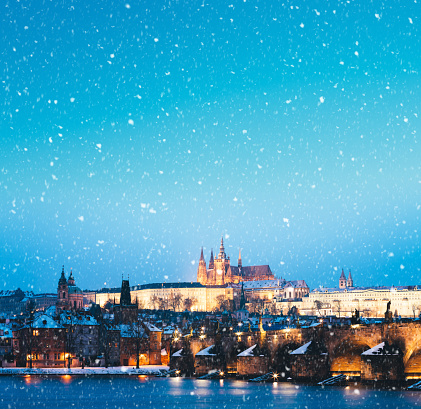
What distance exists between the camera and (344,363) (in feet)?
218

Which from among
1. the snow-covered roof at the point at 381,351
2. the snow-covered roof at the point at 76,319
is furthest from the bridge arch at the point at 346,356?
the snow-covered roof at the point at 76,319

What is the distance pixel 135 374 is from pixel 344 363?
27.8 meters

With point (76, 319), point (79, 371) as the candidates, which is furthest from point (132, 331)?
point (79, 371)

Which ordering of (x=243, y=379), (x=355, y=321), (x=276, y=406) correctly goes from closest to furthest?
1. (x=276, y=406)
2. (x=355, y=321)
3. (x=243, y=379)

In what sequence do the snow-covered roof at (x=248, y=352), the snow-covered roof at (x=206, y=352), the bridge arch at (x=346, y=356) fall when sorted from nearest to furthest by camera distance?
the bridge arch at (x=346, y=356)
the snow-covered roof at (x=248, y=352)
the snow-covered roof at (x=206, y=352)

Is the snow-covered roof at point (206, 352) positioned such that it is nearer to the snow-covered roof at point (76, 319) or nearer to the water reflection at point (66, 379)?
the water reflection at point (66, 379)

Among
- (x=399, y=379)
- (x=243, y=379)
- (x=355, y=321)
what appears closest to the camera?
(x=399, y=379)

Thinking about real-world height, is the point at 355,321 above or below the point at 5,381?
above

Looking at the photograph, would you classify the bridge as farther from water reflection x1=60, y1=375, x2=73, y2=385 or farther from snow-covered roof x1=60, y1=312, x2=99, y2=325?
snow-covered roof x1=60, y1=312, x2=99, y2=325

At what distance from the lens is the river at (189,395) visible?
48.8 m

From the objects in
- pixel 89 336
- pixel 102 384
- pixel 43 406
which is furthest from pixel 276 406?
pixel 89 336

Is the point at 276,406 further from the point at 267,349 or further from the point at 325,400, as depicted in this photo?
the point at 267,349

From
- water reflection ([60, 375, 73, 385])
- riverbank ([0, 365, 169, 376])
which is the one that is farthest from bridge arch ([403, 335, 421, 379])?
riverbank ([0, 365, 169, 376])

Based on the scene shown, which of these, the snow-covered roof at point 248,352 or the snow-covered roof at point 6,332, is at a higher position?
the snow-covered roof at point 6,332
